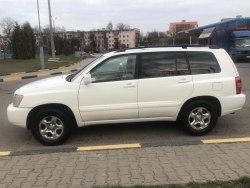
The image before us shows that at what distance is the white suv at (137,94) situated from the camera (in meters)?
4.62

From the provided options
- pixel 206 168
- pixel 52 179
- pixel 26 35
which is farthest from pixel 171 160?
pixel 26 35

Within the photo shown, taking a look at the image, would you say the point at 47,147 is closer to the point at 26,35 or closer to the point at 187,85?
the point at 187,85

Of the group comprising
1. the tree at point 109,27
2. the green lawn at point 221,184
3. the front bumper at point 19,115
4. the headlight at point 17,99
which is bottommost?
the green lawn at point 221,184

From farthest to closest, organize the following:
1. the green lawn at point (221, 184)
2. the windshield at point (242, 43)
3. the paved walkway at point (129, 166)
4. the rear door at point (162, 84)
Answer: the windshield at point (242, 43)
the rear door at point (162, 84)
the paved walkway at point (129, 166)
the green lawn at point (221, 184)

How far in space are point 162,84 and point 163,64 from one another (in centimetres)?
40

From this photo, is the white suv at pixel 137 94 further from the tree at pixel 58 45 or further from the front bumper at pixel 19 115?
the tree at pixel 58 45

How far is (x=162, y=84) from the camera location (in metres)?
4.79

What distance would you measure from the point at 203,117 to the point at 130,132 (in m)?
1.44

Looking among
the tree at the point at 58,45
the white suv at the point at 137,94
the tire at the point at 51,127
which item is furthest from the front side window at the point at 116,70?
the tree at the point at 58,45

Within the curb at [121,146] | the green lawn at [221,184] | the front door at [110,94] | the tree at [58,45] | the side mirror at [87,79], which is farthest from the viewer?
the tree at [58,45]

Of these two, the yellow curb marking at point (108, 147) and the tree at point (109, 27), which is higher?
the tree at point (109, 27)

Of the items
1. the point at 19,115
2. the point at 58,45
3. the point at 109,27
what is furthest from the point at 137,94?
the point at 109,27

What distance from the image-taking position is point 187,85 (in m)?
4.83

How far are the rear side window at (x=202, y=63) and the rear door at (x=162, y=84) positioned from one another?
0.13 meters
